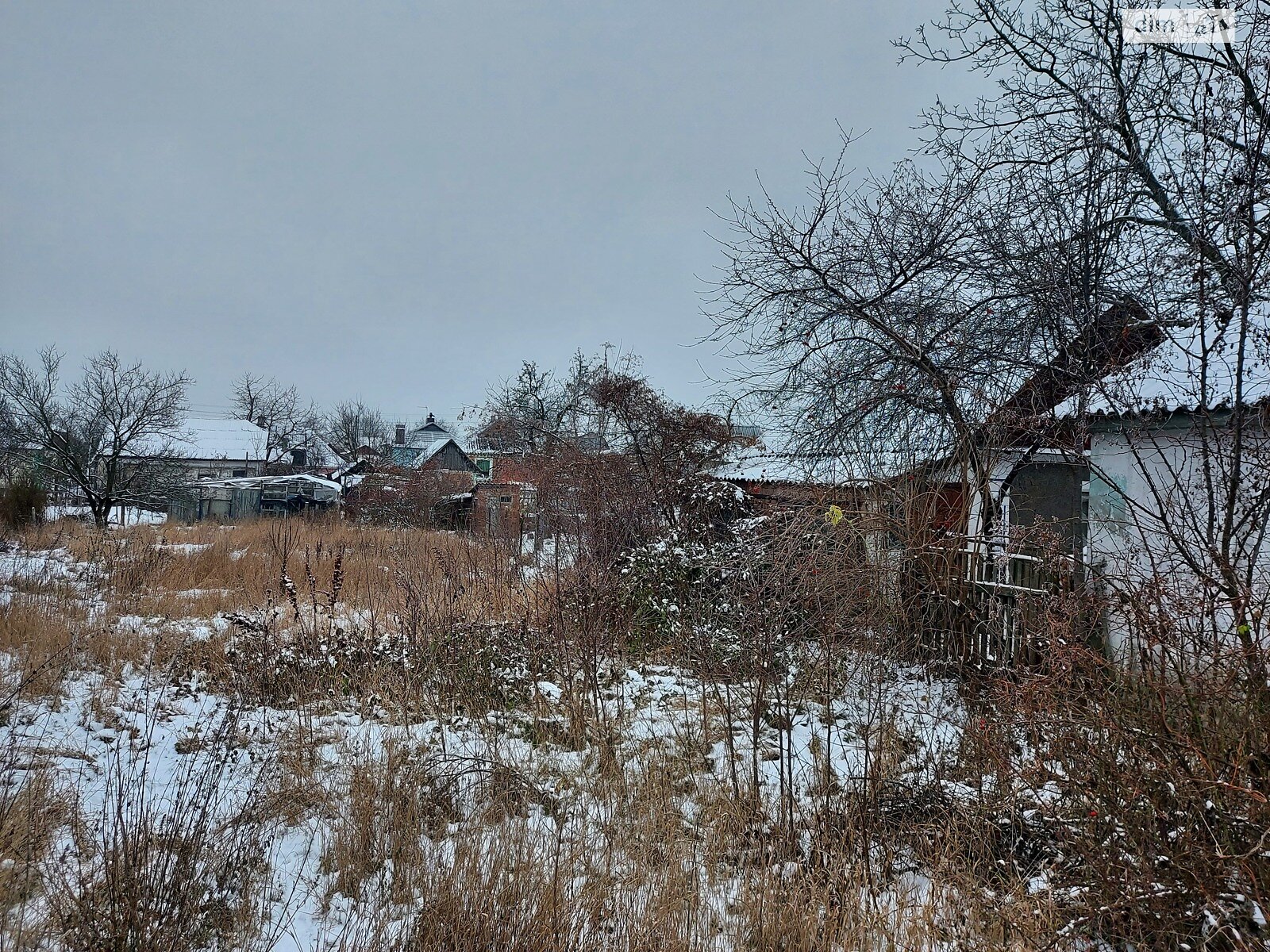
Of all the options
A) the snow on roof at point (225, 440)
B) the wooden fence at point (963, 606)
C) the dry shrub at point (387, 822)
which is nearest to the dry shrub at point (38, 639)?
the dry shrub at point (387, 822)

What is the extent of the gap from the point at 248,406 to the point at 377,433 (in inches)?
369

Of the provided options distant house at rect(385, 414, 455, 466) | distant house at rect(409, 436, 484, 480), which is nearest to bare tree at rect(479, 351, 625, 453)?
distant house at rect(409, 436, 484, 480)

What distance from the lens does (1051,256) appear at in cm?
425

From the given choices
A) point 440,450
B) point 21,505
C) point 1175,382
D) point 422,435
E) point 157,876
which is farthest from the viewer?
point 422,435

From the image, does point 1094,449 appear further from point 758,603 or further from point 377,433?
point 377,433

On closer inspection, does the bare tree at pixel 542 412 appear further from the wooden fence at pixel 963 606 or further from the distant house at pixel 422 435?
the distant house at pixel 422 435

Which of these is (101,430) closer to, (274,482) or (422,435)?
(274,482)

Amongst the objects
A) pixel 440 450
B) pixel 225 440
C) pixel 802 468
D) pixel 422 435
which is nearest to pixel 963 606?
pixel 802 468

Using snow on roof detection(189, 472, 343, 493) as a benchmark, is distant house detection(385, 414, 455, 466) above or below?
above

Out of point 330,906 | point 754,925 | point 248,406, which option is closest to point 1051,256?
point 754,925

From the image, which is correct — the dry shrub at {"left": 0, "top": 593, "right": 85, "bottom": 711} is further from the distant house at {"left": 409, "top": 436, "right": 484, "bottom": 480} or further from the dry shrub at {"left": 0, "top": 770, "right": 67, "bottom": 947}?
the distant house at {"left": 409, "top": 436, "right": 484, "bottom": 480}

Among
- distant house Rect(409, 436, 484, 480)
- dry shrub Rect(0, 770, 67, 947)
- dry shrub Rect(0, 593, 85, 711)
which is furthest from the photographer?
distant house Rect(409, 436, 484, 480)

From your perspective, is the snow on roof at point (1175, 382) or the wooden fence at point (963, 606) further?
the wooden fence at point (963, 606)

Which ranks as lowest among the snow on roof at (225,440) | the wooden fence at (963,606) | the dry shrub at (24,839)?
the dry shrub at (24,839)
